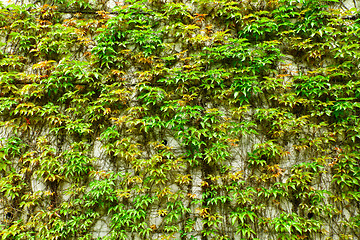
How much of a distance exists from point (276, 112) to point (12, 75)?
394 cm

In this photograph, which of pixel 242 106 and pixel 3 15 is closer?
pixel 242 106

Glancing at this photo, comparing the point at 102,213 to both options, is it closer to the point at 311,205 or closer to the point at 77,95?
the point at 77,95

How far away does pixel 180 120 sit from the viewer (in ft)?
9.53

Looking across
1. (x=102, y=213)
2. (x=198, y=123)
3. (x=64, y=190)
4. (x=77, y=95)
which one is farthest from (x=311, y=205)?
(x=77, y=95)

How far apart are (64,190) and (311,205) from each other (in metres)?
3.54

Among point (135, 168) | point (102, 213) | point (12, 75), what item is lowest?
point (102, 213)

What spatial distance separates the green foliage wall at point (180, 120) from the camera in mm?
2846

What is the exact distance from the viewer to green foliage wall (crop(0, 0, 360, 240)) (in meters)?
2.85

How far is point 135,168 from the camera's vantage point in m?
2.97

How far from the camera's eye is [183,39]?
3195mm

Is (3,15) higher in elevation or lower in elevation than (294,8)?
lower

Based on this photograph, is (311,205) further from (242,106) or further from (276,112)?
(242,106)

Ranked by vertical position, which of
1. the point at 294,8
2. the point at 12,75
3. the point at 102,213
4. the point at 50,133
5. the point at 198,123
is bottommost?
the point at 102,213

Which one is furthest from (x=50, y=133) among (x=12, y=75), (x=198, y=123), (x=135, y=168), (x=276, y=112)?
(x=276, y=112)
